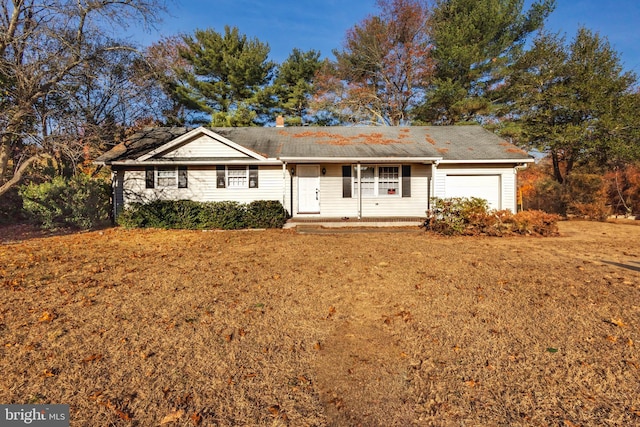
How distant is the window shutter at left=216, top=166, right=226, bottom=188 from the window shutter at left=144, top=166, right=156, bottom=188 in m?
2.58

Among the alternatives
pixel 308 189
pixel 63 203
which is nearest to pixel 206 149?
pixel 308 189

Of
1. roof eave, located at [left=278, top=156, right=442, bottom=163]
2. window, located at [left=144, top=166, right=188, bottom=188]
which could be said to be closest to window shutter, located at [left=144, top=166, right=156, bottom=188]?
window, located at [left=144, top=166, right=188, bottom=188]

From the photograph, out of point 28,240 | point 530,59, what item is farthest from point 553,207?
point 28,240

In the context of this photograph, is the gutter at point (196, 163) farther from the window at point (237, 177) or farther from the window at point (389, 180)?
the window at point (389, 180)

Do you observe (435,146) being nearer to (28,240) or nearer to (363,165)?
(363,165)

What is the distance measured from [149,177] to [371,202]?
30.4ft

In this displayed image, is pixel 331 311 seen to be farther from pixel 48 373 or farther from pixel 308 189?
pixel 308 189

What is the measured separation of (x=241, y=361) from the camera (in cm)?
304

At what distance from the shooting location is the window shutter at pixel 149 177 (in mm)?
13438

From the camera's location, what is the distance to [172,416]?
7.60ft

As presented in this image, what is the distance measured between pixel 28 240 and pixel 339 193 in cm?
1040

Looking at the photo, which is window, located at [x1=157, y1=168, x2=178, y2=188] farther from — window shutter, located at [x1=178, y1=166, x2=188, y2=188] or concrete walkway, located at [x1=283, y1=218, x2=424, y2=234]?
concrete walkway, located at [x1=283, y1=218, x2=424, y2=234]

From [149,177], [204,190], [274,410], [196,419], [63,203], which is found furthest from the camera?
[204,190]

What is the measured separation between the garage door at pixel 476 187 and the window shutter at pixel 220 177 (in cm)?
944
